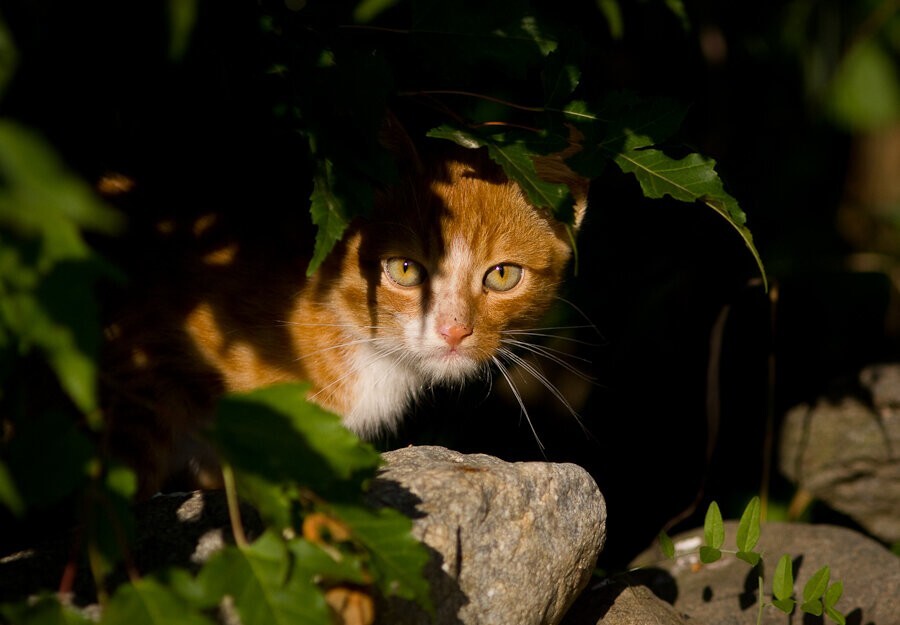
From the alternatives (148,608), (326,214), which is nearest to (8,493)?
(148,608)

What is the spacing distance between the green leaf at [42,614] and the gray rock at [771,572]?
70.1 inches

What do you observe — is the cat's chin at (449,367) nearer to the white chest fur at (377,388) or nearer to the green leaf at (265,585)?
the white chest fur at (377,388)

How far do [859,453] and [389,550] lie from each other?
2772 mm

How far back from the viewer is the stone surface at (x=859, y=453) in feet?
12.0

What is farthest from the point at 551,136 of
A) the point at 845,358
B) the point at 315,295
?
the point at 845,358

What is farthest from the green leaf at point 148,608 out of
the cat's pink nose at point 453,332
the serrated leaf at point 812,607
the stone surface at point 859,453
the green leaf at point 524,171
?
the stone surface at point 859,453

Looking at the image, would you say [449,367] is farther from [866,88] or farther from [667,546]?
[866,88]

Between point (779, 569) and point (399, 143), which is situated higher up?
point (399, 143)

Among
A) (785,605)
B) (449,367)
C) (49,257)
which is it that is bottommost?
(785,605)

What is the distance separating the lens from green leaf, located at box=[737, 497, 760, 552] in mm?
2359

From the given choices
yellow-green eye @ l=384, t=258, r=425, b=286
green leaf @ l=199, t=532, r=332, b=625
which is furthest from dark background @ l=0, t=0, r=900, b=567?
green leaf @ l=199, t=532, r=332, b=625

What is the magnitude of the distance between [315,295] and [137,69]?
31.6 inches

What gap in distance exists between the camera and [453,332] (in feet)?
8.71

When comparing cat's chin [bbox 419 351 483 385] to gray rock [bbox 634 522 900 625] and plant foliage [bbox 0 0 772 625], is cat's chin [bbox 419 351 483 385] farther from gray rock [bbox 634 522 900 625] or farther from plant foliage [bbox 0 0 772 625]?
gray rock [bbox 634 522 900 625]
